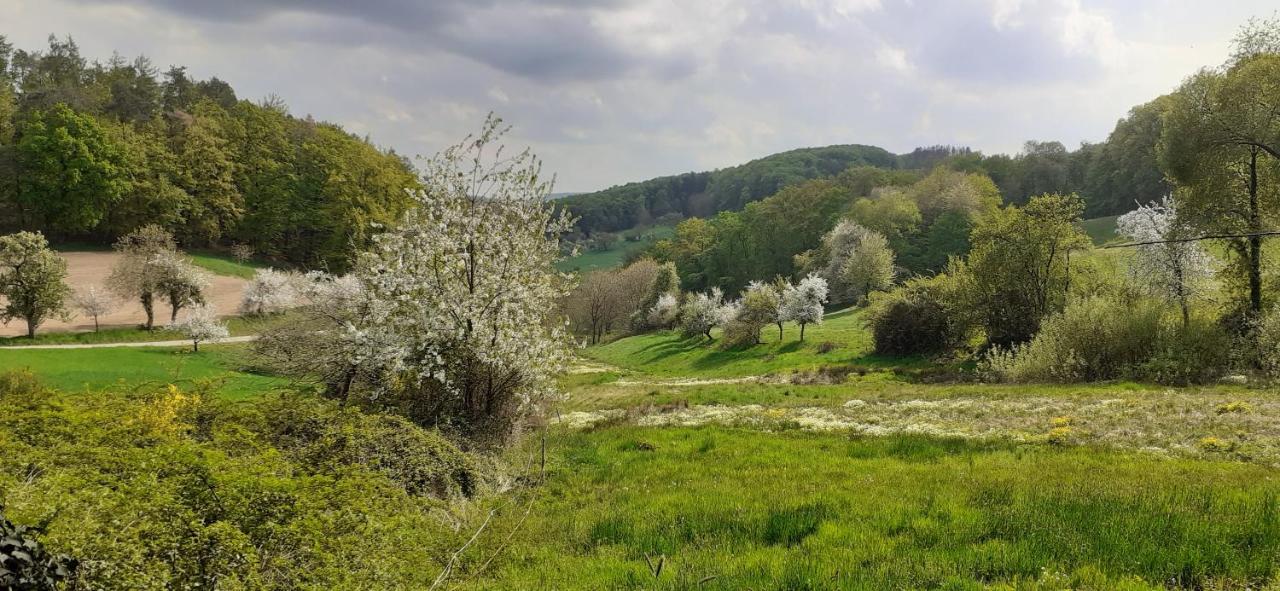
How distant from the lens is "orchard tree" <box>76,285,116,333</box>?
1610 inches

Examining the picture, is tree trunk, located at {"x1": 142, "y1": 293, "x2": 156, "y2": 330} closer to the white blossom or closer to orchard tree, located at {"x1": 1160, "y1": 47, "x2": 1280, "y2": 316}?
the white blossom

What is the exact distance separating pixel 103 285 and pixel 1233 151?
68318 millimetres

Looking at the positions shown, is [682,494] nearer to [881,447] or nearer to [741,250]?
[881,447]

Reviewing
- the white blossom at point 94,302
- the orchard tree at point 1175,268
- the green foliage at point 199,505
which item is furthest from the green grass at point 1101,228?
the white blossom at point 94,302

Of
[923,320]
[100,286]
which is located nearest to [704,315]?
[923,320]

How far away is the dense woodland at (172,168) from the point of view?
190 ft

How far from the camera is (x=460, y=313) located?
13.0 metres

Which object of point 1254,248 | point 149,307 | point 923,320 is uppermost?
point 1254,248

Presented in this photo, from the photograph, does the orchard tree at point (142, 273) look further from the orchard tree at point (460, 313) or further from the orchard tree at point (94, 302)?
the orchard tree at point (460, 313)

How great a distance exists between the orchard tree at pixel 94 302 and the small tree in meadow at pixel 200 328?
238 inches

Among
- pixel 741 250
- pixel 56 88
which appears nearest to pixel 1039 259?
pixel 741 250

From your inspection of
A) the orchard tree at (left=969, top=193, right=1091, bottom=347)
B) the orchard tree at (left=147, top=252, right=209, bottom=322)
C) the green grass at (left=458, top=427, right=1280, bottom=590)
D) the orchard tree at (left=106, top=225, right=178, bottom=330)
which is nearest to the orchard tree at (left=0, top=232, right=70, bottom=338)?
the orchard tree at (left=106, top=225, right=178, bottom=330)

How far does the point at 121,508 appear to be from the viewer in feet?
14.8

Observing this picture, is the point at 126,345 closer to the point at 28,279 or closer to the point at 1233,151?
the point at 28,279
